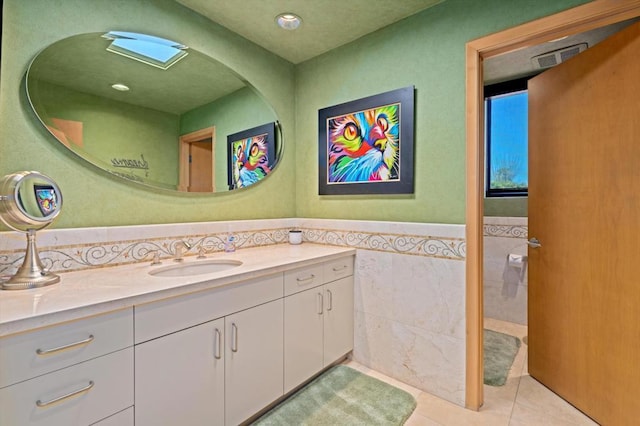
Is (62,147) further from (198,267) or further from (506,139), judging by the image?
(506,139)

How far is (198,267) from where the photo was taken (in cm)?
175

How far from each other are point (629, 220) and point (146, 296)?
2257 millimetres

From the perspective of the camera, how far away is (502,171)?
10.0ft

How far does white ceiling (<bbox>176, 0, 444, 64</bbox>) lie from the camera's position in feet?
5.88

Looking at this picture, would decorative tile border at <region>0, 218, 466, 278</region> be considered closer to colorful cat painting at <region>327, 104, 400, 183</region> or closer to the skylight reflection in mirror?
colorful cat painting at <region>327, 104, 400, 183</region>

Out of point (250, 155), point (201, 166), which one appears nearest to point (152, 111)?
point (201, 166)

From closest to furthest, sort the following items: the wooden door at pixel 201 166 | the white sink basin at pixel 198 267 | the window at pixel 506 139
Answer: the white sink basin at pixel 198 267 → the wooden door at pixel 201 166 → the window at pixel 506 139

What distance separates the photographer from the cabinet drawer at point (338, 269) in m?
1.97

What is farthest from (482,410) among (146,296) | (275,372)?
(146,296)

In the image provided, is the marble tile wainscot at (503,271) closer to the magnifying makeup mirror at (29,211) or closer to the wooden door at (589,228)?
the wooden door at (589,228)

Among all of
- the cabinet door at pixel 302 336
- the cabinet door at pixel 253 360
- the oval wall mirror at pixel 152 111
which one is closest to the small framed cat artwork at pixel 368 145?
the oval wall mirror at pixel 152 111

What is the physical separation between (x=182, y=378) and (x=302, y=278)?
2.59 feet

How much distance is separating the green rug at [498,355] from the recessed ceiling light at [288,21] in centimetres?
274

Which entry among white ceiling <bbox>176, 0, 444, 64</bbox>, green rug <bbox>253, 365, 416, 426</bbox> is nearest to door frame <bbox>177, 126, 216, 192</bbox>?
white ceiling <bbox>176, 0, 444, 64</bbox>
